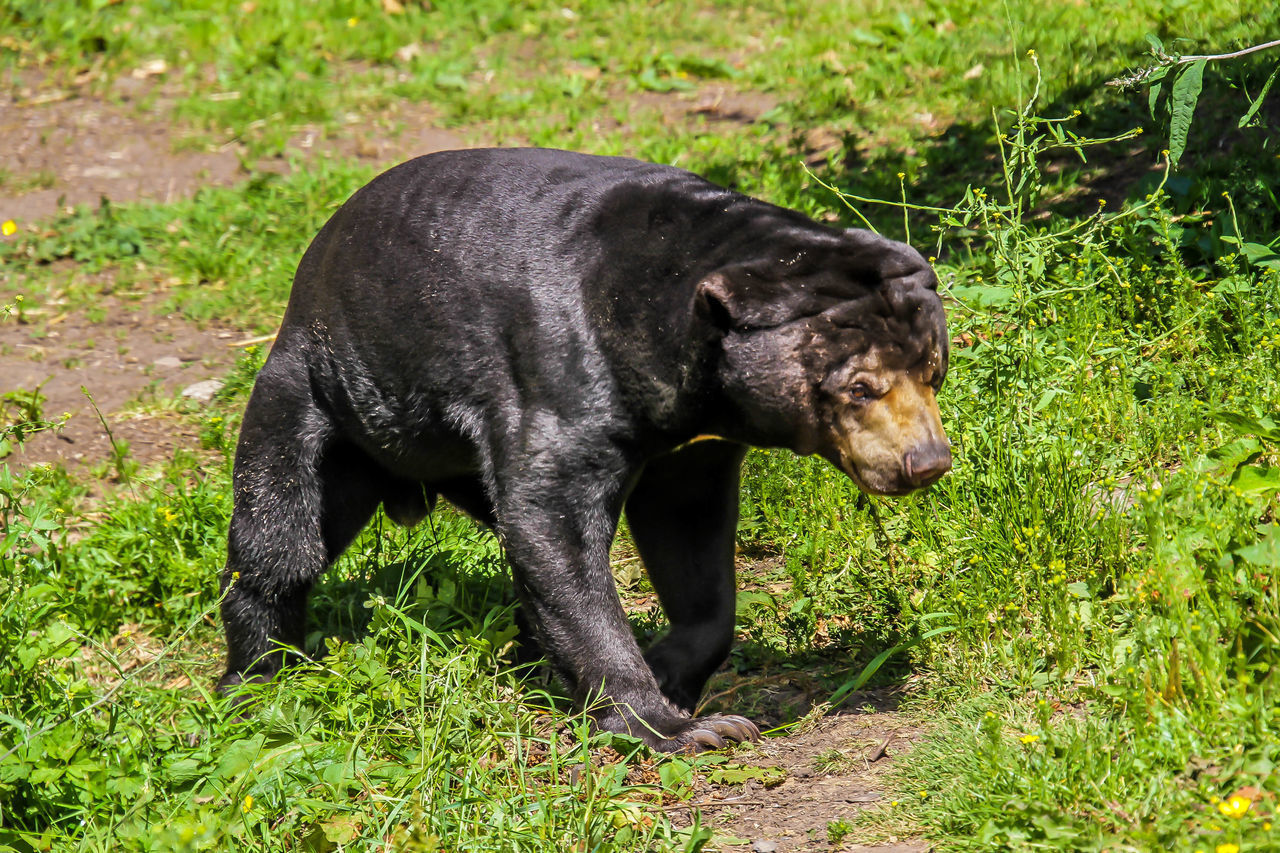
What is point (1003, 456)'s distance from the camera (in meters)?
4.10

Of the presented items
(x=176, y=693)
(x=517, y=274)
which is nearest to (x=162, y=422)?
(x=176, y=693)

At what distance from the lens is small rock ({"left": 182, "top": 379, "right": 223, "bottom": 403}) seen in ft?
21.4

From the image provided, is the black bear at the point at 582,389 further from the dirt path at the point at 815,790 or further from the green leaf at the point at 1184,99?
the green leaf at the point at 1184,99

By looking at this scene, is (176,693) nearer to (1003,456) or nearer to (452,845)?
(452,845)

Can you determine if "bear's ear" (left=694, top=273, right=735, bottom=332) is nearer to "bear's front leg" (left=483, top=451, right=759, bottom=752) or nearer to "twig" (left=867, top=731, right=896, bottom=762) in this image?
"bear's front leg" (left=483, top=451, right=759, bottom=752)

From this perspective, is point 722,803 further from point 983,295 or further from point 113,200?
point 113,200

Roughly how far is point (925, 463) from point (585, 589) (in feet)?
3.38

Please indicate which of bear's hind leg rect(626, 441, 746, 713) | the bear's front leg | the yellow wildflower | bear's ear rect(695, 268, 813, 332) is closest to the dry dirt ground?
the bear's front leg

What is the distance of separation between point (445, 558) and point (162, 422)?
2206mm

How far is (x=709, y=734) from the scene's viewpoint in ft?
12.3

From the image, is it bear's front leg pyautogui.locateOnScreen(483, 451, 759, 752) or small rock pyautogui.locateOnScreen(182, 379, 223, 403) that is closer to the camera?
bear's front leg pyautogui.locateOnScreen(483, 451, 759, 752)

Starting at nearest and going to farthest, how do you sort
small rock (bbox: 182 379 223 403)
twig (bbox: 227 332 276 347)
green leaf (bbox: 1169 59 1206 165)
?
green leaf (bbox: 1169 59 1206 165)
small rock (bbox: 182 379 223 403)
twig (bbox: 227 332 276 347)

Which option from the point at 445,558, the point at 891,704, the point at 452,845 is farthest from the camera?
the point at 445,558

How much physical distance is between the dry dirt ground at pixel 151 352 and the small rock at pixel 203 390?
76 mm
